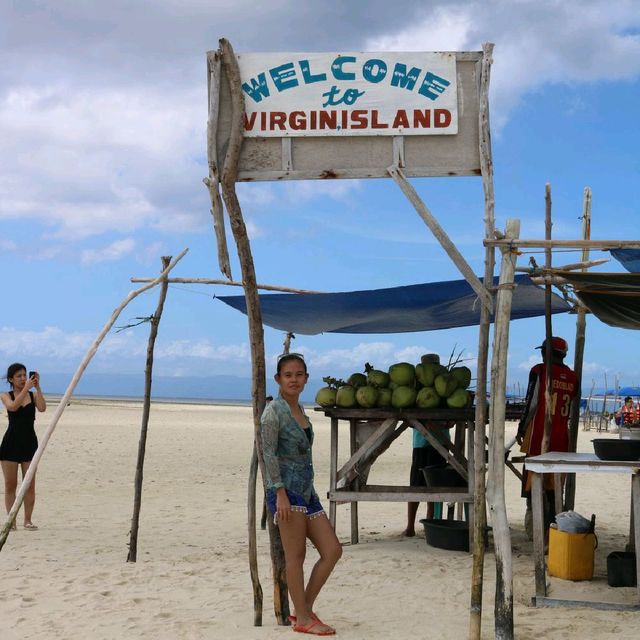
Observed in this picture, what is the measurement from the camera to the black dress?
25.6ft

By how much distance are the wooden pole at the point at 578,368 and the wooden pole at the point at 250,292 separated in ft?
10.6

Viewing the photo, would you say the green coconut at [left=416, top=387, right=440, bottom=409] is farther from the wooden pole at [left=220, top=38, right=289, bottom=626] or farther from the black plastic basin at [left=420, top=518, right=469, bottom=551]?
the wooden pole at [left=220, top=38, right=289, bottom=626]

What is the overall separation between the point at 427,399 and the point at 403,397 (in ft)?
0.62

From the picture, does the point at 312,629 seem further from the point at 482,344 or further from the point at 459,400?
the point at 459,400

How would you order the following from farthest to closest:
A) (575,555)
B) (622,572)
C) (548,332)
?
(548,332) → (575,555) → (622,572)

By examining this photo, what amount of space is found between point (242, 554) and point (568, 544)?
2.58 meters

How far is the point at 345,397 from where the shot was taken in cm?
690

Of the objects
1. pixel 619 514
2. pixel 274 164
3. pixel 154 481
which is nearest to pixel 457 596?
pixel 274 164

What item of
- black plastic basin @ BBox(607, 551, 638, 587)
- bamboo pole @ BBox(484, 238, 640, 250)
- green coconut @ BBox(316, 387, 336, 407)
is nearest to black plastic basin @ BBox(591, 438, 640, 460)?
black plastic basin @ BBox(607, 551, 638, 587)

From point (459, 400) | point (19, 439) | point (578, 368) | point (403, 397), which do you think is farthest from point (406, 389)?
point (19, 439)

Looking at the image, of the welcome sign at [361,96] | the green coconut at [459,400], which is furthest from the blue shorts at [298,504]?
the green coconut at [459,400]

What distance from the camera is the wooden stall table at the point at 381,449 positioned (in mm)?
6863

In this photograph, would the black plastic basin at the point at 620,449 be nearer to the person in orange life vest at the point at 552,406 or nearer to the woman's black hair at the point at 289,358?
the person in orange life vest at the point at 552,406

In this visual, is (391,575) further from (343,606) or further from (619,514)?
(619,514)
